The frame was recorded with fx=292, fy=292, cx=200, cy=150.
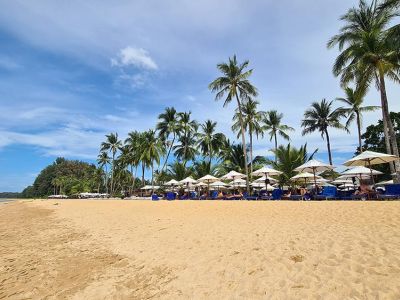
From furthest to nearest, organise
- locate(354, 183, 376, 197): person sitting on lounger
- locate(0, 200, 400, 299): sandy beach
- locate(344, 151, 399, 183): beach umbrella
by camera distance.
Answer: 1. locate(354, 183, 376, 197): person sitting on lounger
2. locate(344, 151, 399, 183): beach umbrella
3. locate(0, 200, 400, 299): sandy beach

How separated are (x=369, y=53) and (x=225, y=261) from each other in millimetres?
17054

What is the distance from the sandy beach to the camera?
4.64 m

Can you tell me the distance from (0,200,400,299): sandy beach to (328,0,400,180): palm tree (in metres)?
10.7

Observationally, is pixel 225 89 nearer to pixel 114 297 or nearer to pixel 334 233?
pixel 334 233

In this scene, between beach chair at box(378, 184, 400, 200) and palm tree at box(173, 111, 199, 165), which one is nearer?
beach chair at box(378, 184, 400, 200)

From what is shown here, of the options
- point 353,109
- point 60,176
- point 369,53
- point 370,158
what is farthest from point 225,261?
point 60,176

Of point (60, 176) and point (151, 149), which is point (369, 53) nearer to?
point (151, 149)

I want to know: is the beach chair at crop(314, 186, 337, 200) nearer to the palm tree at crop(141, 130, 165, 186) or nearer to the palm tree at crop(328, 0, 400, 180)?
Result: the palm tree at crop(328, 0, 400, 180)

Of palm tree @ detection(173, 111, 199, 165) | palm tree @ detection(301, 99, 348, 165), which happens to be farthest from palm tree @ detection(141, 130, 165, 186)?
palm tree @ detection(301, 99, 348, 165)

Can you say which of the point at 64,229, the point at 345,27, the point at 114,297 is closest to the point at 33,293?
the point at 114,297

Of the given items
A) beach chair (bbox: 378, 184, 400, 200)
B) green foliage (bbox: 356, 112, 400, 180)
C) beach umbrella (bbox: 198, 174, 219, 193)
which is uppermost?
green foliage (bbox: 356, 112, 400, 180)

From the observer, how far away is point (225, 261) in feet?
19.7

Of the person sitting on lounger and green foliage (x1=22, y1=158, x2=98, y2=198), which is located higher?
green foliage (x1=22, y1=158, x2=98, y2=198)

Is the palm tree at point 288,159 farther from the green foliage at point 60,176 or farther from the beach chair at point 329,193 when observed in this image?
the green foliage at point 60,176
